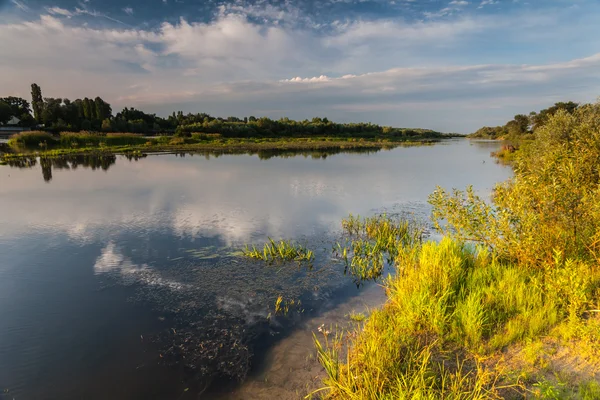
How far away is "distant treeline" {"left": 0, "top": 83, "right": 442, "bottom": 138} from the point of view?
97688 mm

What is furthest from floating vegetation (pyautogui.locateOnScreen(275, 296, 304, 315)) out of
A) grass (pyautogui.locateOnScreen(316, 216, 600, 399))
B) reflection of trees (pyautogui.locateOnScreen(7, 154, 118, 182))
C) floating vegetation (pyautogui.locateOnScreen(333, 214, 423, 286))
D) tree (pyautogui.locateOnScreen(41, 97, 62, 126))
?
tree (pyautogui.locateOnScreen(41, 97, 62, 126))

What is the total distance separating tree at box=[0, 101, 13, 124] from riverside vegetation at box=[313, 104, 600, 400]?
134 m

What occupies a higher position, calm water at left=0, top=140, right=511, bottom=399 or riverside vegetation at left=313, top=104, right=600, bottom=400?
riverside vegetation at left=313, top=104, right=600, bottom=400

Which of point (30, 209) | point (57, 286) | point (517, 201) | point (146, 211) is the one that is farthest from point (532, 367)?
point (30, 209)

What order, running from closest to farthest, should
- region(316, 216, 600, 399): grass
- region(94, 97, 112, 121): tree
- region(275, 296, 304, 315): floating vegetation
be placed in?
region(316, 216, 600, 399): grass, region(275, 296, 304, 315): floating vegetation, region(94, 97, 112, 121): tree

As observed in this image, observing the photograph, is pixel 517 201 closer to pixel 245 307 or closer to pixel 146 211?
pixel 245 307

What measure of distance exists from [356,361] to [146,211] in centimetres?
1840

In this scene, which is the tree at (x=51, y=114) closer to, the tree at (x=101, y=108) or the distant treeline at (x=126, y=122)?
the distant treeline at (x=126, y=122)

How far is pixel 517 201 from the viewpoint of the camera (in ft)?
30.8

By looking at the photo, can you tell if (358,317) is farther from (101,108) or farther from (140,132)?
(101,108)

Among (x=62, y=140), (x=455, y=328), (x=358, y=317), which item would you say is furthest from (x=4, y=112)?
(x=455, y=328)

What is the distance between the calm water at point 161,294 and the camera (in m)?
7.08

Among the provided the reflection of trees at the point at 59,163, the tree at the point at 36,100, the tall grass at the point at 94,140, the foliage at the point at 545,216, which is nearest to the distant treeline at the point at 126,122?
the tree at the point at 36,100

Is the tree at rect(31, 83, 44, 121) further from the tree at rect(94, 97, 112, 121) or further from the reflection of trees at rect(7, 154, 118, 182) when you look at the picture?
the reflection of trees at rect(7, 154, 118, 182)
